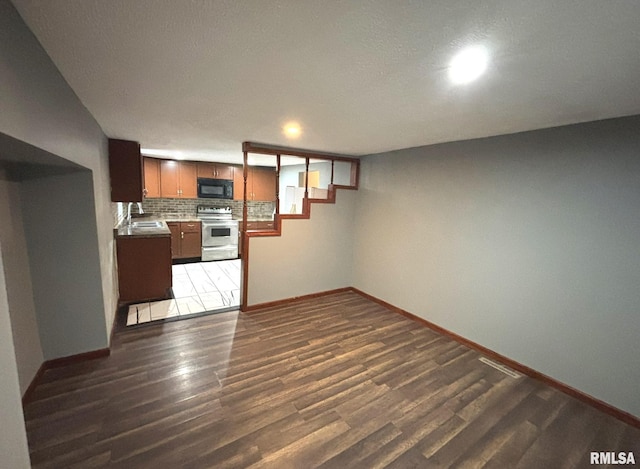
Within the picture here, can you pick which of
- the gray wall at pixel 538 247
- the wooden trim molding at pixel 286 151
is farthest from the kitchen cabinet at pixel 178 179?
the gray wall at pixel 538 247

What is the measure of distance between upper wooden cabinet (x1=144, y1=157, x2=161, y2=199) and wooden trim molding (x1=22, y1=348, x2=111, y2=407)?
387 cm

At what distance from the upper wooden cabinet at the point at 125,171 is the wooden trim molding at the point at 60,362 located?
180cm

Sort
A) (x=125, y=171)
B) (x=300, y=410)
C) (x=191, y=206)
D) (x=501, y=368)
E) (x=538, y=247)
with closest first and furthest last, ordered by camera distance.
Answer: (x=300, y=410)
(x=538, y=247)
(x=501, y=368)
(x=125, y=171)
(x=191, y=206)

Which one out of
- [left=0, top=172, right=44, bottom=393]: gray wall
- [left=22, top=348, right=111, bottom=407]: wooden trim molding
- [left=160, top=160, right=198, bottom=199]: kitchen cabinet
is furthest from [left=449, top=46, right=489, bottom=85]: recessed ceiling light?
[left=160, top=160, right=198, bottom=199]: kitchen cabinet

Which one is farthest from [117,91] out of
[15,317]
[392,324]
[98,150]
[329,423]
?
[392,324]

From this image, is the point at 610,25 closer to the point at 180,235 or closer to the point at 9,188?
the point at 9,188

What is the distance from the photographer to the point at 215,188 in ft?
20.0

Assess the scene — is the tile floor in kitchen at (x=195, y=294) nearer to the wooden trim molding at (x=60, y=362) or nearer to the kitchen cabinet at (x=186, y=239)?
the kitchen cabinet at (x=186, y=239)

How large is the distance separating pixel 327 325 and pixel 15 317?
2.70 meters

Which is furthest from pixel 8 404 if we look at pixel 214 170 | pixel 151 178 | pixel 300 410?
pixel 214 170

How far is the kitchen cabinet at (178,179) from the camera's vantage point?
5.62m

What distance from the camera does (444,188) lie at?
9.97 feet

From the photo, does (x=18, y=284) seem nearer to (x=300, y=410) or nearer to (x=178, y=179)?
(x=300, y=410)

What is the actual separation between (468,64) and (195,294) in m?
4.22
